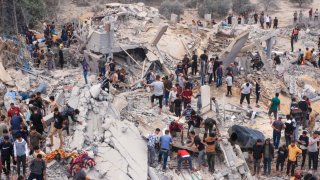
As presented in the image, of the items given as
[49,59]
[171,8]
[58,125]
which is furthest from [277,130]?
[171,8]

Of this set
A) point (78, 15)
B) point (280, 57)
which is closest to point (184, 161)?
point (280, 57)

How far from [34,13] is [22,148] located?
1994cm

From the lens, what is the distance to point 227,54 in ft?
71.5

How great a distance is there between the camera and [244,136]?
15.7 m

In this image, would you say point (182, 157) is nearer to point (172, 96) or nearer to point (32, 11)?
point (172, 96)

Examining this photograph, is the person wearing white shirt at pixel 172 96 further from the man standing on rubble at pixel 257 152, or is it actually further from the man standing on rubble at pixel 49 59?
the man standing on rubble at pixel 49 59

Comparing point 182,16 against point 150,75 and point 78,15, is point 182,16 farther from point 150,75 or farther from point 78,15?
point 150,75

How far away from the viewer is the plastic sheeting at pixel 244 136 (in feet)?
51.2

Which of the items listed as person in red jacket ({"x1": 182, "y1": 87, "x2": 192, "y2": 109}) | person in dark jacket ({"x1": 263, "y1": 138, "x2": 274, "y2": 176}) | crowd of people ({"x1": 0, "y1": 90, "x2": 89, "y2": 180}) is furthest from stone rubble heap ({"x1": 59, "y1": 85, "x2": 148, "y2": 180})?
person in dark jacket ({"x1": 263, "y1": 138, "x2": 274, "y2": 176})

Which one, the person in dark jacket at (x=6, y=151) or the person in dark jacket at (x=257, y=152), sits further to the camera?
the person in dark jacket at (x=257, y=152)

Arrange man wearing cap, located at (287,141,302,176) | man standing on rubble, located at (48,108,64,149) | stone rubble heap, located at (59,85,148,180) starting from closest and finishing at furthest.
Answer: stone rubble heap, located at (59,85,148,180)
man standing on rubble, located at (48,108,64,149)
man wearing cap, located at (287,141,302,176)

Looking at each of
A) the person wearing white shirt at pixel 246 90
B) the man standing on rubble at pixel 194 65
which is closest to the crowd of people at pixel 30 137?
the person wearing white shirt at pixel 246 90

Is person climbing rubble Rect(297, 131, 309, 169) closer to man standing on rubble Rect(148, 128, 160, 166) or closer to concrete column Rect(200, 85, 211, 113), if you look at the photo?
concrete column Rect(200, 85, 211, 113)

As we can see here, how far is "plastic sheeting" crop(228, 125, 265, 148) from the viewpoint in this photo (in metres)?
15.6
